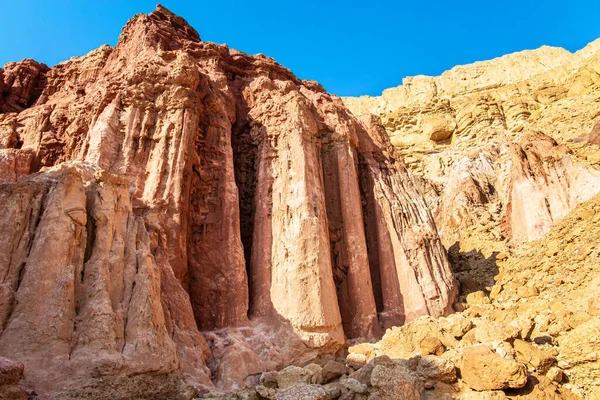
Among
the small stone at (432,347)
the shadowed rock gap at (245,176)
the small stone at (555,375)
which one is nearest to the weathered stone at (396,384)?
the small stone at (432,347)

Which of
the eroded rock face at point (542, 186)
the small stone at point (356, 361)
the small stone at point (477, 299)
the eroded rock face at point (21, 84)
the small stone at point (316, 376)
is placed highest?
the eroded rock face at point (21, 84)

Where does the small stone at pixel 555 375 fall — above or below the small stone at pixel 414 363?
below

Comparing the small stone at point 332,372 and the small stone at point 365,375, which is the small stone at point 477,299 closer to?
the small stone at point 332,372

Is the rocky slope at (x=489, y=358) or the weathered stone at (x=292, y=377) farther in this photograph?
the weathered stone at (x=292, y=377)

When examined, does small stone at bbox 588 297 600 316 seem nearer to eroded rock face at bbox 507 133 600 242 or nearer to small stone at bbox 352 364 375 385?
small stone at bbox 352 364 375 385

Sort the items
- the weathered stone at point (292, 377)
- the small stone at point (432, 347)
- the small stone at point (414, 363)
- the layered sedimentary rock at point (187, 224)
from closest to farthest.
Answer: the layered sedimentary rock at point (187, 224)
the small stone at point (414, 363)
the weathered stone at point (292, 377)
the small stone at point (432, 347)

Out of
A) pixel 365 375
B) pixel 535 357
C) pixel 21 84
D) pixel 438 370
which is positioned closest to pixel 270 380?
pixel 365 375

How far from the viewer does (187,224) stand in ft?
41.1

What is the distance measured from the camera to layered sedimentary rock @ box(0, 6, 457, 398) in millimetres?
7531

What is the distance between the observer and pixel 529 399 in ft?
21.5

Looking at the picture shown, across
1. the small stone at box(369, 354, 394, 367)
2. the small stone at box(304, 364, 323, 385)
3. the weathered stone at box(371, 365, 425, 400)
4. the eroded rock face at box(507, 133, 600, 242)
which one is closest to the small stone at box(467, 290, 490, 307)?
the eroded rock face at box(507, 133, 600, 242)

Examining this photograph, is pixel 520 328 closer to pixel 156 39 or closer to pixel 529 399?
pixel 529 399

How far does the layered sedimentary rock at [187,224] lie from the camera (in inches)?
297

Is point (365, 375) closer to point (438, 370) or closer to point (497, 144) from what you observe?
point (438, 370)
